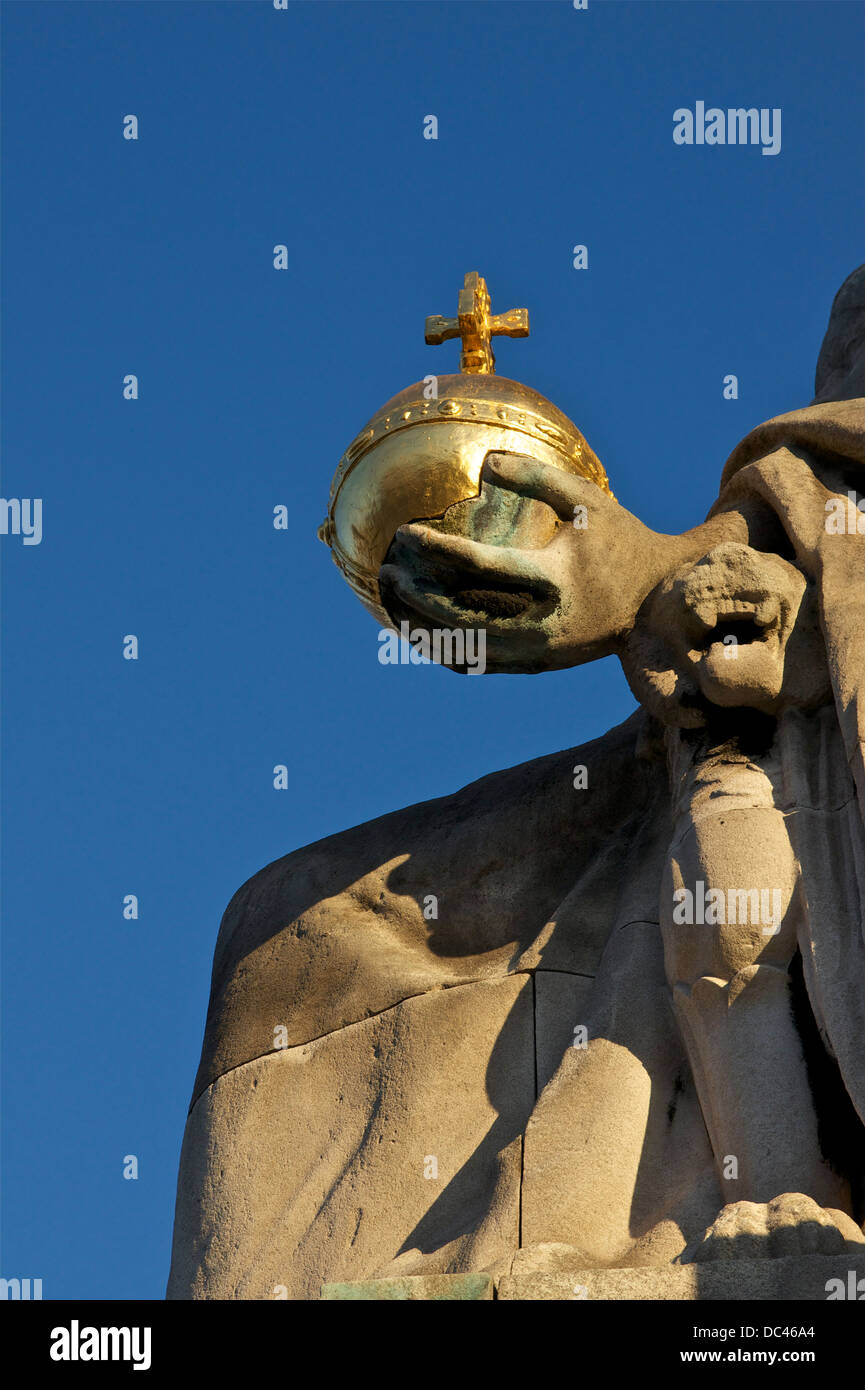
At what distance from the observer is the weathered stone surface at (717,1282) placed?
5.63 metres

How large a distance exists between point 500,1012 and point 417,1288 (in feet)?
5.59

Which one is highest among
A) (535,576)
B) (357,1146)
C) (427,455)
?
(427,455)

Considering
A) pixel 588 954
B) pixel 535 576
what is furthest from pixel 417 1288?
pixel 535 576

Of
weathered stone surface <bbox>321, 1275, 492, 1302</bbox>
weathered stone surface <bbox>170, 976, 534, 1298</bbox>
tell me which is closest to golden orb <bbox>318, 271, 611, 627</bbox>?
weathered stone surface <bbox>170, 976, 534, 1298</bbox>

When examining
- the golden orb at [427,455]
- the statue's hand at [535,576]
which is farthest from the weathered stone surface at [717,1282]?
the golden orb at [427,455]

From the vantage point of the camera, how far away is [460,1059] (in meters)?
7.57

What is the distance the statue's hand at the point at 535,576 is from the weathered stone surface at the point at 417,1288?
231 cm

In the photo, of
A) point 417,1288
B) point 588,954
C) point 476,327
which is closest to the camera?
point 417,1288

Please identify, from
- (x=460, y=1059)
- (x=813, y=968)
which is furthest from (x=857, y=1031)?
(x=460, y=1059)

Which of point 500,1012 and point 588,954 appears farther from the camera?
point 588,954

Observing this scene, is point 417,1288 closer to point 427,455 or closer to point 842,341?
point 427,455

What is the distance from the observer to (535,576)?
7559mm
